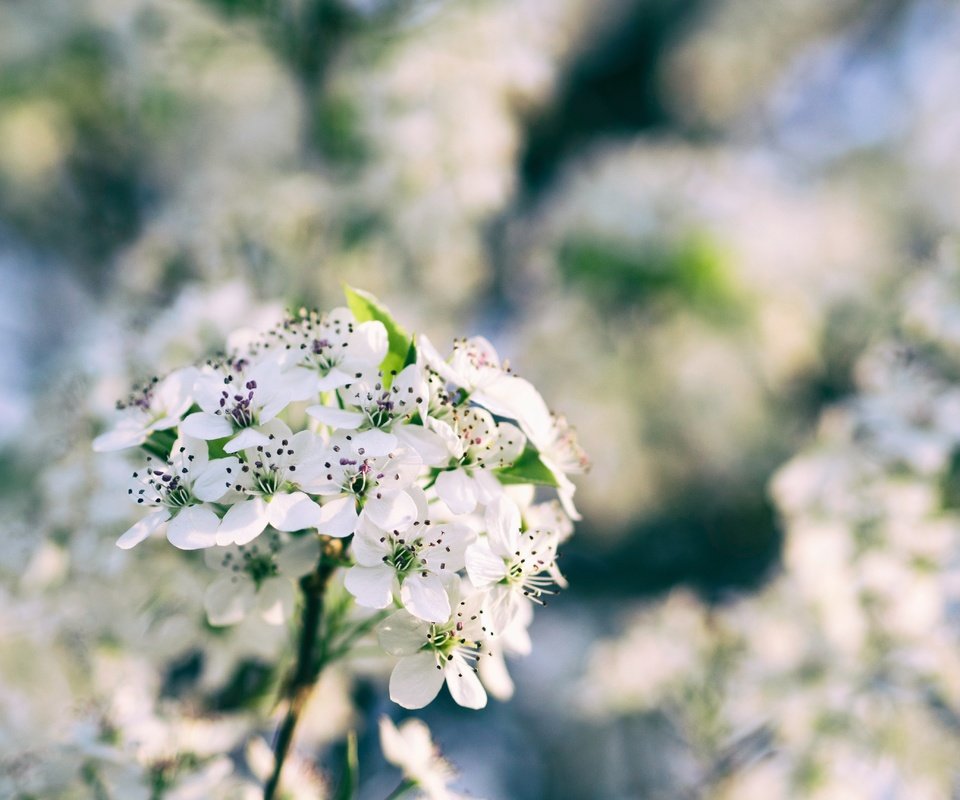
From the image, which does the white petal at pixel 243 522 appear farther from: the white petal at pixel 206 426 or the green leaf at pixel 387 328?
the green leaf at pixel 387 328

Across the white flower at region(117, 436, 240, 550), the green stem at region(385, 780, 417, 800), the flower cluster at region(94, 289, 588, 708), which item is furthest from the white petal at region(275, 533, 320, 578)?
the green stem at region(385, 780, 417, 800)

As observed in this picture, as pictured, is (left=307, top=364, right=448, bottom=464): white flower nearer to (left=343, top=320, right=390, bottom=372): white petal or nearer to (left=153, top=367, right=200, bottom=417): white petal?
(left=343, top=320, right=390, bottom=372): white petal

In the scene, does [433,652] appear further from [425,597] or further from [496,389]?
[496,389]

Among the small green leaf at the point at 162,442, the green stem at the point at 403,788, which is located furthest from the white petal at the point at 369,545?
the green stem at the point at 403,788

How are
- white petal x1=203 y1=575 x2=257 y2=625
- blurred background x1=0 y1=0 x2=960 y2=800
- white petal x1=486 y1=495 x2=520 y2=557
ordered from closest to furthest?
1. white petal x1=486 y1=495 x2=520 y2=557
2. white petal x1=203 y1=575 x2=257 y2=625
3. blurred background x1=0 y1=0 x2=960 y2=800

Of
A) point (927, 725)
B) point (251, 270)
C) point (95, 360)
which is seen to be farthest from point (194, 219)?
point (927, 725)
